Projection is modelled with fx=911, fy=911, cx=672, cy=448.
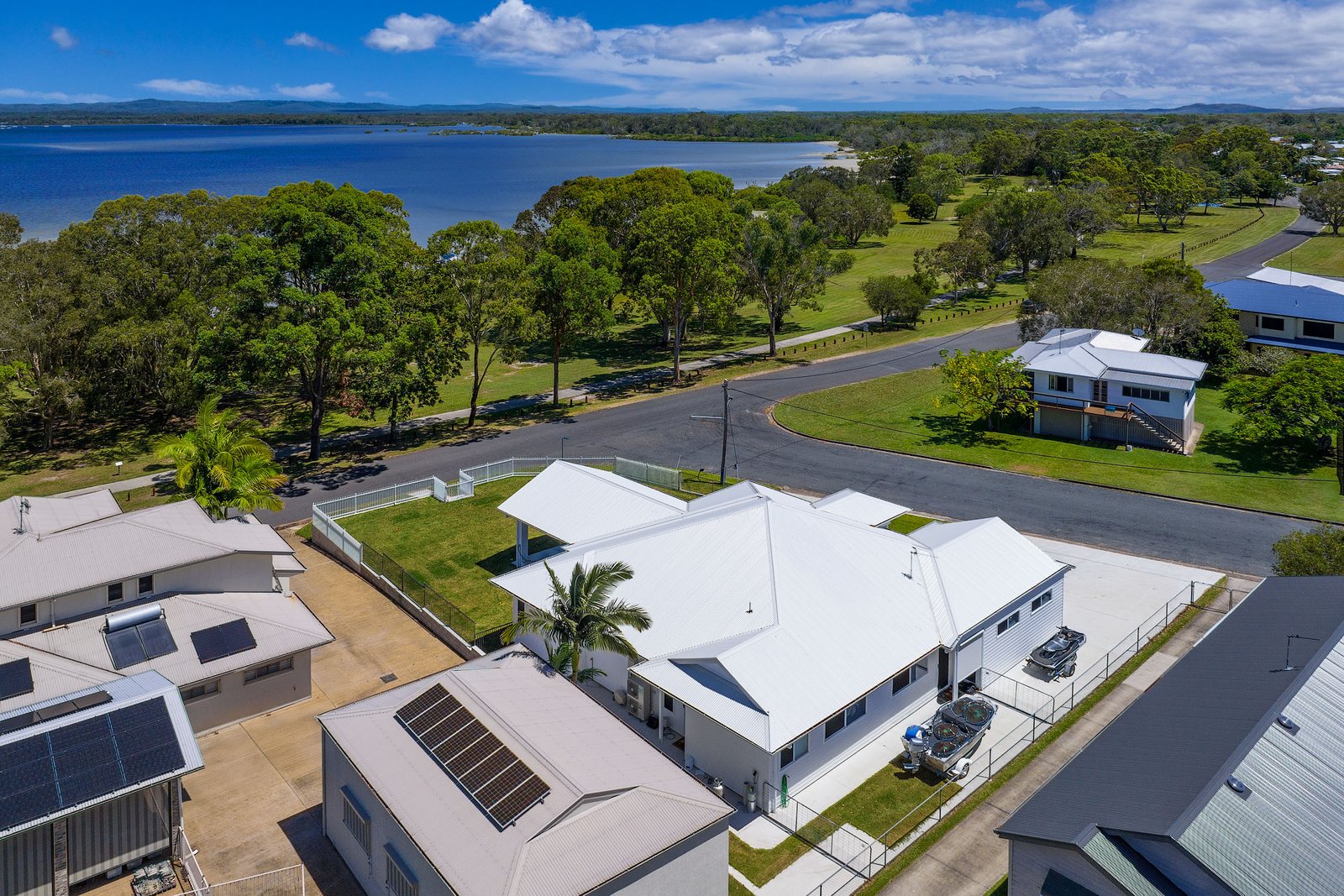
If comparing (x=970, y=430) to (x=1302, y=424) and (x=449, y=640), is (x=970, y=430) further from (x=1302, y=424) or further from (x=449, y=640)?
(x=449, y=640)

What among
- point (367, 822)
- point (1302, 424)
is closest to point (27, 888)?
point (367, 822)

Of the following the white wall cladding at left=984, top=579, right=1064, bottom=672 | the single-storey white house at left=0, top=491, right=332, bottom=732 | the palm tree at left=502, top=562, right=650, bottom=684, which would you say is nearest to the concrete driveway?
the single-storey white house at left=0, top=491, right=332, bottom=732

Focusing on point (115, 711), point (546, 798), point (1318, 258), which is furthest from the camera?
point (1318, 258)

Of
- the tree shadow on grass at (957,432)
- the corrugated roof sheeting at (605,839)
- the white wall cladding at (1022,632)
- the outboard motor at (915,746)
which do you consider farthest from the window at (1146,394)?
the corrugated roof sheeting at (605,839)

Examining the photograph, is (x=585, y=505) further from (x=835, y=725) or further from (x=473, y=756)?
(x=473, y=756)

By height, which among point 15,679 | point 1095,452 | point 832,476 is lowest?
point 832,476

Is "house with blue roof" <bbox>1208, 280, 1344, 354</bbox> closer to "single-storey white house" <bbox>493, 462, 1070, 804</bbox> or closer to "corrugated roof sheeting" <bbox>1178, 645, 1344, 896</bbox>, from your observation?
"single-storey white house" <bbox>493, 462, 1070, 804</bbox>

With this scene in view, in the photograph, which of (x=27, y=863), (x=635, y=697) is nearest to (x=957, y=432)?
(x=635, y=697)
